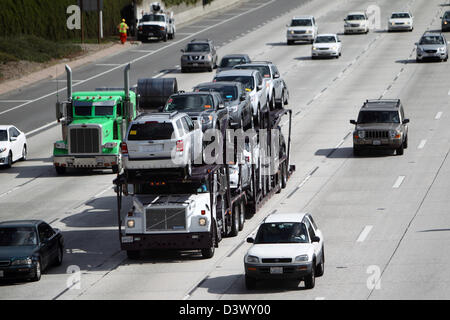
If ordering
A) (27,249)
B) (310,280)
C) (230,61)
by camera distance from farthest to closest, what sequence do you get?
1. (230,61)
2. (27,249)
3. (310,280)

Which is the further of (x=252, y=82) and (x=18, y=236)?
(x=252, y=82)

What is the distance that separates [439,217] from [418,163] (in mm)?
9672

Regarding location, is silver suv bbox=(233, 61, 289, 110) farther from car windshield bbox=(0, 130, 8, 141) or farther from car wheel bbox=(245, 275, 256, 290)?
car wheel bbox=(245, 275, 256, 290)

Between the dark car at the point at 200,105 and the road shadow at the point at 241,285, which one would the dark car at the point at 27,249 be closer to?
the road shadow at the point at 241,285

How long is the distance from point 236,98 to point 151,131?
10106 millimetres

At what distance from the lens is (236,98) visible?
38.2m

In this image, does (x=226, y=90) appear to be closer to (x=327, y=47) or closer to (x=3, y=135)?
(x=3, y=135)

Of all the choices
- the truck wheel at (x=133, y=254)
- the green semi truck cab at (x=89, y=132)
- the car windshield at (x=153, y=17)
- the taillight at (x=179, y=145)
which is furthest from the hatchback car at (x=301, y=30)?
the truck wheel at (x=133, y=254)

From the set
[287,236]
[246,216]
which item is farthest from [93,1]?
[287,236]

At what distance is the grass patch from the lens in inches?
2771

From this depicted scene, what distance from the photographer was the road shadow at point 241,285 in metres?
24.4

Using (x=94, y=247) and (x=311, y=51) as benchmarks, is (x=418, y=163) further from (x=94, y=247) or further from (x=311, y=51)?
(x=311, y=51)

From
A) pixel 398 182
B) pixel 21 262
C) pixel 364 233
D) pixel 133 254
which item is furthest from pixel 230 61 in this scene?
pixel 21 262

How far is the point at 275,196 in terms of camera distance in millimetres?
36938
